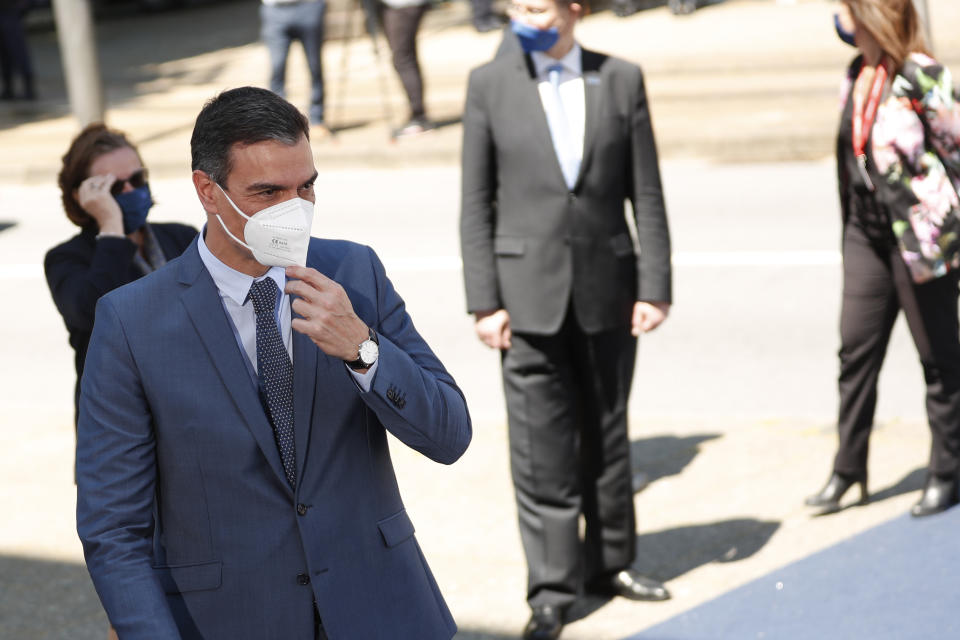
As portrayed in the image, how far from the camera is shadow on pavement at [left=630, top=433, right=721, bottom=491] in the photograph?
23.1 ft

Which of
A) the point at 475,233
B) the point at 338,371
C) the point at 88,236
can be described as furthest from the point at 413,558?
the point at 475,233

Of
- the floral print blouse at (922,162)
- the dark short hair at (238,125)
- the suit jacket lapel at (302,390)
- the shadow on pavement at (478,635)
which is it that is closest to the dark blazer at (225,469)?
the suit jacket lapel at (302,390)

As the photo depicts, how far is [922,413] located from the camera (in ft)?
25.0

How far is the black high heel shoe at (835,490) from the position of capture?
634 cm

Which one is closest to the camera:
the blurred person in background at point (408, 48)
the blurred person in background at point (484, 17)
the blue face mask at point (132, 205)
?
the blue face mask at point (132, 205)

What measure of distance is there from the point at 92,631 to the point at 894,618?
3104 mm

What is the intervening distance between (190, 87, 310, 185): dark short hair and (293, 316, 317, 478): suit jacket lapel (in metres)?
0.38

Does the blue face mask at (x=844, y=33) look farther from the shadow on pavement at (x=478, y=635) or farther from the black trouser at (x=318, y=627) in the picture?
the black trouser at (x=318, y=627)

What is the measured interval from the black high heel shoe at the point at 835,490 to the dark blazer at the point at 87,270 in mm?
3129

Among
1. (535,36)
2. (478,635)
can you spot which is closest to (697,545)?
(478,635)

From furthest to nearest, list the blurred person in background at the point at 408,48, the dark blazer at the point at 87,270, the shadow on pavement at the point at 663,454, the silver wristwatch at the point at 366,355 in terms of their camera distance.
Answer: the blurred person in background at the point at 408,48
the shadow on pavement at the point at 663,454
the dark blazer at the point at 87,270
the silver wristwatch at the point at 366,355

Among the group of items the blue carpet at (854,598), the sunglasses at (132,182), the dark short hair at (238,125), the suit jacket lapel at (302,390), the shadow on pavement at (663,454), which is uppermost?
the dark short hair at (238,125)

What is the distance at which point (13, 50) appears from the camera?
2088 cm

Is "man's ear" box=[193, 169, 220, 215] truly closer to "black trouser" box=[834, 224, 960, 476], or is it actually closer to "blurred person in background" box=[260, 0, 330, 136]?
"black trouser" box=[834, 224, 960, 476]
